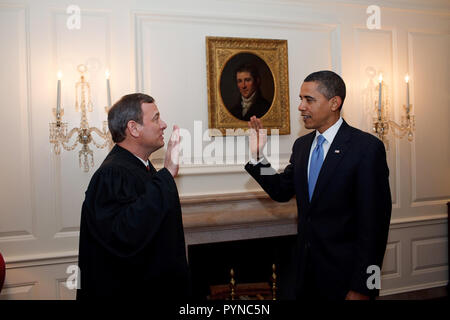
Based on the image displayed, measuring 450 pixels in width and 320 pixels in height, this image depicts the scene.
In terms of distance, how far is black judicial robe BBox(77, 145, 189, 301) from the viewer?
158 cm

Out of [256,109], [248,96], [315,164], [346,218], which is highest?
[248,96]

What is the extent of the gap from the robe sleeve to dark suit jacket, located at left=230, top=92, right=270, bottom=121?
1659mm

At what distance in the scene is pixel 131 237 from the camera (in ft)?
5.14

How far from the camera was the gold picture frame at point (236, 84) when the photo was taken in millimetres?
3156

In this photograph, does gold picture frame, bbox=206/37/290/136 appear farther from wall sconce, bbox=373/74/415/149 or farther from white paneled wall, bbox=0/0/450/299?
wall sconce, bbox=373/74/415/149

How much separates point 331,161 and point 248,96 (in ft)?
4.53

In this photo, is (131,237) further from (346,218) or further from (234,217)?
(234,217)

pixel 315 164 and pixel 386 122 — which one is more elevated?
pixel 386 122

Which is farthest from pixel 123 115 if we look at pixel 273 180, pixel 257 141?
pixel 273 180

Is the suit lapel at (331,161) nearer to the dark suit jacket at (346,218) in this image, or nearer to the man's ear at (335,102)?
the dark suit jacket at (346,218)

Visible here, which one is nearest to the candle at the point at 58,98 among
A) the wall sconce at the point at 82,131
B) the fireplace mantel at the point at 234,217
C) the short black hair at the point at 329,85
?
the wall sconce at the point at 82,131

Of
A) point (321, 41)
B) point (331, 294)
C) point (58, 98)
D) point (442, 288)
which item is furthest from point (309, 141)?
point (442, 288)

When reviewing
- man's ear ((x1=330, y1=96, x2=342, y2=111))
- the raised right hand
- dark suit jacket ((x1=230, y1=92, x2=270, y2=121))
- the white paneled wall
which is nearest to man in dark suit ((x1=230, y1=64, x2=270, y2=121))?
dark suit jacket ((x1=230, y1=92, x2=270, y2=121))
